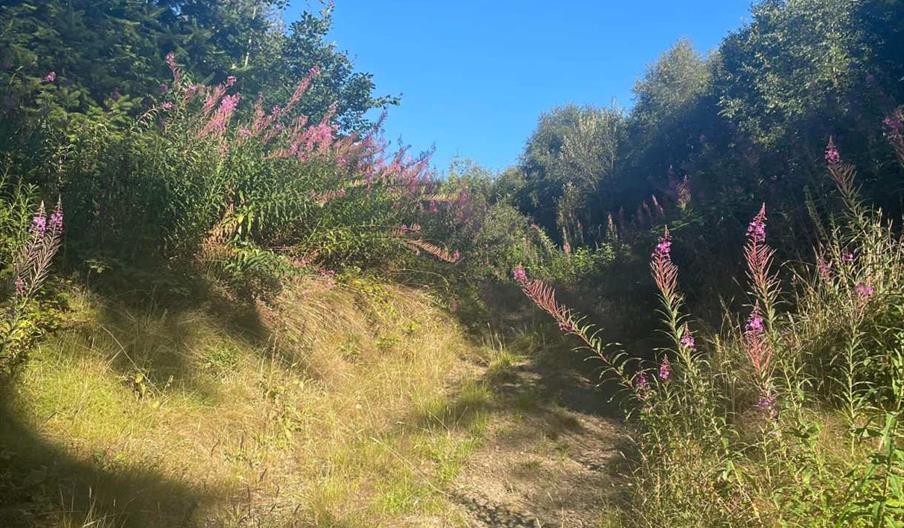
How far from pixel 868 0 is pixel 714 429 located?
9.08 metres

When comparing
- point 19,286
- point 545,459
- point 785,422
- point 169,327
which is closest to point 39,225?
point 19,286

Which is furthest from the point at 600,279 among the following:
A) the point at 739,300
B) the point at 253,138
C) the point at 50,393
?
the point at 50,393

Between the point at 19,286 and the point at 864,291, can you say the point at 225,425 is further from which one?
the point at 864,291

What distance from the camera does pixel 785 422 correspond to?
7.09 ft

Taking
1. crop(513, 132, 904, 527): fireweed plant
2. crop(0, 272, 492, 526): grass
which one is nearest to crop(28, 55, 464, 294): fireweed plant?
crop(0, 272, 492, 526): grass

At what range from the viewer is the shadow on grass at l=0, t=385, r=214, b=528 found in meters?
2.09

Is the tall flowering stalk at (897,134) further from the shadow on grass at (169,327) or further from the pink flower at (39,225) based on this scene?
the pink flower at (39,225)

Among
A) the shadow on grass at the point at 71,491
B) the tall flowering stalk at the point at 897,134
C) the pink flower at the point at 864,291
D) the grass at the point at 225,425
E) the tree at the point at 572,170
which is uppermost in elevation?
the tree at the point at 572,170

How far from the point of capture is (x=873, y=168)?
167 inches

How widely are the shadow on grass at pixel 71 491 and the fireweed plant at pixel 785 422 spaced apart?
1.85 meters

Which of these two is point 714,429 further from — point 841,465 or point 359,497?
point 359,497

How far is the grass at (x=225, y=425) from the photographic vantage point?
237 cm

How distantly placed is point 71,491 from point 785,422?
113 inches

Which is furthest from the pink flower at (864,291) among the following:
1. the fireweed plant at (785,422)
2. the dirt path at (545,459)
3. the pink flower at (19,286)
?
the pink flower at (19,286)
